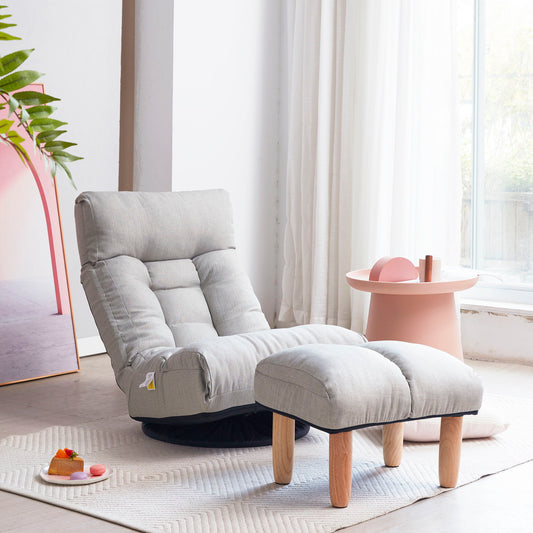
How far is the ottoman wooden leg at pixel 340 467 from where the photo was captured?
2102 mm

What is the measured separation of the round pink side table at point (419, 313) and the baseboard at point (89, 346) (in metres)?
1.55

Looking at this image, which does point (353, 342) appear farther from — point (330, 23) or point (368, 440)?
point (330, 23)

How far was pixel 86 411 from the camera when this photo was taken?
3143 mm

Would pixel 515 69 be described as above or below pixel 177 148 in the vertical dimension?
above

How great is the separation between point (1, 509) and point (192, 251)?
1.30 meters

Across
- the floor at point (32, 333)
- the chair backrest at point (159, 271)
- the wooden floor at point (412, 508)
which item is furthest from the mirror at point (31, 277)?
the chair backrest at point (159, 271)

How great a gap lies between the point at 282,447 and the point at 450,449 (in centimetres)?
44

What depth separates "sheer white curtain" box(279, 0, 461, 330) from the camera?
4.13m

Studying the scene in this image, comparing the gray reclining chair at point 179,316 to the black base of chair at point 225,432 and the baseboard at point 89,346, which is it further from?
the baseboard at point 89,346

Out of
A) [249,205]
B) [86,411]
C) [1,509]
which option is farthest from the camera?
[249,205]

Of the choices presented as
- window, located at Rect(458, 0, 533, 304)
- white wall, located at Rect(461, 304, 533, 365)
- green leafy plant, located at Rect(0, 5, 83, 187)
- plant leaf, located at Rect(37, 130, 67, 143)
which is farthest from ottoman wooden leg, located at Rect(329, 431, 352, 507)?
window, located at Rect(458, 0, 533, 304)

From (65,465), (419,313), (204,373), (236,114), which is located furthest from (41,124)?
(236,114)

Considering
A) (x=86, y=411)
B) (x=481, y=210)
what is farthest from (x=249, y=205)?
(x=86, y=411)

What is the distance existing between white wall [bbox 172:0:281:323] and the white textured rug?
1818mm
